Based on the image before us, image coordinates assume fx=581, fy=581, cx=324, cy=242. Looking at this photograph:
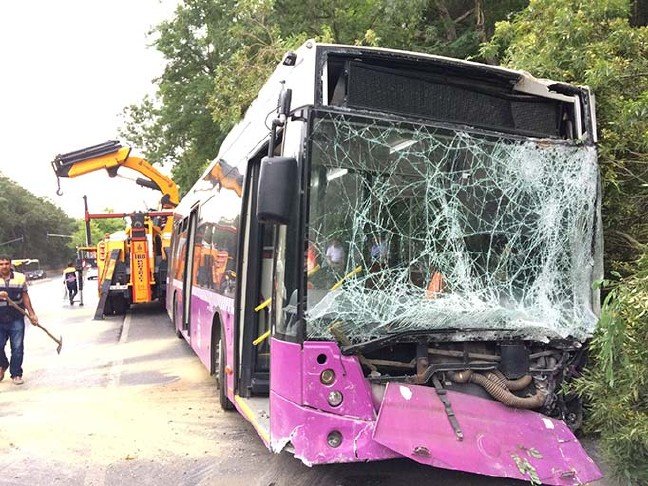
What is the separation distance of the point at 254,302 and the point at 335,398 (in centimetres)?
148

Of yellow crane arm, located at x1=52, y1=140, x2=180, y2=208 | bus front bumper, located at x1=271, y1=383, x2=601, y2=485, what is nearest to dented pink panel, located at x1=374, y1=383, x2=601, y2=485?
bus front bumper, located at x1=271, y1=383, x2=601, y2=485

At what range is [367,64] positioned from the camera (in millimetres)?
3873

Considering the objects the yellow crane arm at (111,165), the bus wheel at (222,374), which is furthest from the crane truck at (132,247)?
the bus wheel at (222,374)

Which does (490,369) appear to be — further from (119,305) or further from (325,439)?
(119,305)

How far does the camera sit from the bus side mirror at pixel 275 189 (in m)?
3.50

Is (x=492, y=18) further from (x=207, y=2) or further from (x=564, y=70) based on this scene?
(x=207, y=2)

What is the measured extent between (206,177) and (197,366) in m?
2.96

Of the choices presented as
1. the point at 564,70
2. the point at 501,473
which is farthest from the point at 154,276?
the point at 501,473

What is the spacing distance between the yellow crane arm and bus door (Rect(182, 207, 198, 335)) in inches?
232

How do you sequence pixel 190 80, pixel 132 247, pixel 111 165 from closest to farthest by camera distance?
pixel 111 165 < pixel 132 247 < pixel 190 80

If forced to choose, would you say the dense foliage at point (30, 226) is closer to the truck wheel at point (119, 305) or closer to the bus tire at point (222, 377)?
the truck wheel at point (119, 305)

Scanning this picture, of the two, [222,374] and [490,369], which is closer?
[490,369]

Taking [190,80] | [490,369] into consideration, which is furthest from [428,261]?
[190,80]

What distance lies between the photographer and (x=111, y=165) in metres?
15.0
